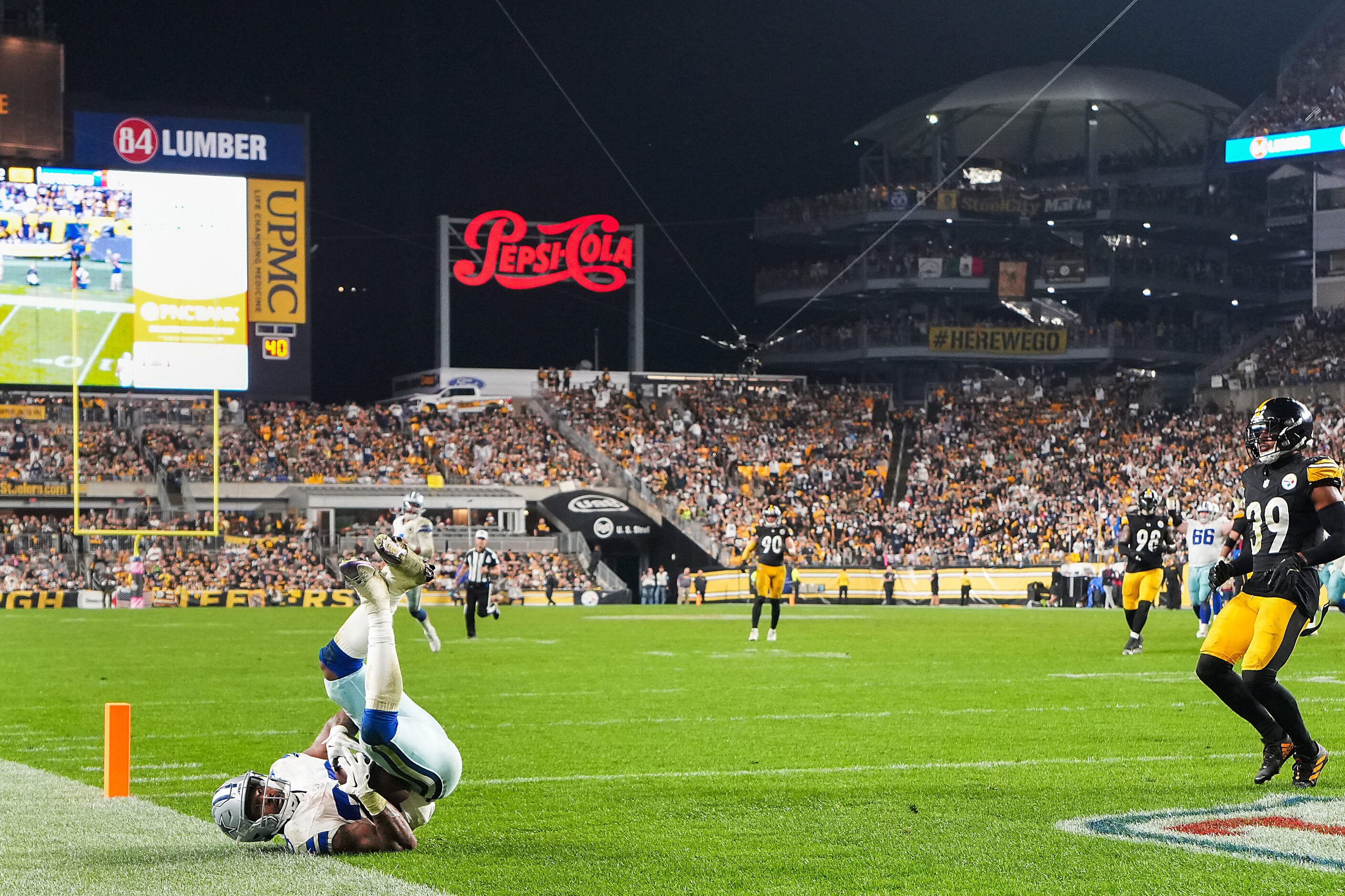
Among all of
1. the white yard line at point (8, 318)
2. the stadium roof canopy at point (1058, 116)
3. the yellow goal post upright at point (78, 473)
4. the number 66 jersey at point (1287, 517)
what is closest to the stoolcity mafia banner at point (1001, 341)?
the stadium roof canopy at point (1058, 116)

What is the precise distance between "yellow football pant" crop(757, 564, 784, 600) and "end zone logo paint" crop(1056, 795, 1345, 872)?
13658 millimetres

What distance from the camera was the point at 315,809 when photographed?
6648 mm

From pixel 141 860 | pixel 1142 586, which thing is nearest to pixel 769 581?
pixel 1142 586

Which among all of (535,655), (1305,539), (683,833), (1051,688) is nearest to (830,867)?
(683,833)

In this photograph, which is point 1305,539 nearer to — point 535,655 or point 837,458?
point 535,655

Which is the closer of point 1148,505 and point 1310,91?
point 1148,505

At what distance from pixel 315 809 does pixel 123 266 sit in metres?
36.3

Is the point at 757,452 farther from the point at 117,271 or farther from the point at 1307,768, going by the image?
the point at 1307,768

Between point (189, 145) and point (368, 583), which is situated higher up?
point (189, 145)

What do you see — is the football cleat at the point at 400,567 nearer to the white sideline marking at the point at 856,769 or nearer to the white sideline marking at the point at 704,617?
the white sideline marking at the point at 856,769

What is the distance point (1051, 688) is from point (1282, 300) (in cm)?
5084

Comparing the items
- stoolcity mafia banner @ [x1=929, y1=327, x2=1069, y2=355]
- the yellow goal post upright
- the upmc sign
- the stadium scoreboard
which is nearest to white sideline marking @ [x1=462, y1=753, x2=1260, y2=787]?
the yellow goal post upright

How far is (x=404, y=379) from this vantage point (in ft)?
194

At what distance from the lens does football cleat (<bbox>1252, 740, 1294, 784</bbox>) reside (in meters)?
8.27
